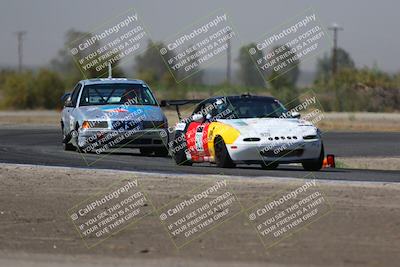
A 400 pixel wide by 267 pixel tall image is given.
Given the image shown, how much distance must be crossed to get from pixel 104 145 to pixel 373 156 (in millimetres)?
7070

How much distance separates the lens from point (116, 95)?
23.2m

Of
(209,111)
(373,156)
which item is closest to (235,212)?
(209,111)

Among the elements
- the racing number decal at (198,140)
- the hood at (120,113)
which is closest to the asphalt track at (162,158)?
the racing number decal at (198,140)

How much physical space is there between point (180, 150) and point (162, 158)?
3038 millimetres

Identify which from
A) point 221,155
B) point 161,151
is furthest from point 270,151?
point 161,151

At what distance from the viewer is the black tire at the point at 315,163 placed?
1794 centimetres

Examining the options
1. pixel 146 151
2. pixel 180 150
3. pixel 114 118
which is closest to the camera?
pixel 180 150

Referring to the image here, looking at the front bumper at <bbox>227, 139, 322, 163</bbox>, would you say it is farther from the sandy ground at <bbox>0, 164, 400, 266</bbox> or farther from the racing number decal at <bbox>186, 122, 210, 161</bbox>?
the sandy ground at <bbox>0, 164, 400, 266</bbox>

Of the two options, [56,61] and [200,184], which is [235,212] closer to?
[200,184]

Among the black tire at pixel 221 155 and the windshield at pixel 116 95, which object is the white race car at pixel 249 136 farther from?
the windshield at pixel 116 95

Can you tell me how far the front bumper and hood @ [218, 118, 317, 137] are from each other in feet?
0.54

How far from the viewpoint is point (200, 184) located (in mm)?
14914

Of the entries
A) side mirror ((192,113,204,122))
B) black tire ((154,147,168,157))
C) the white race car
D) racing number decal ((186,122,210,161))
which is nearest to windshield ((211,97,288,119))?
the white race car

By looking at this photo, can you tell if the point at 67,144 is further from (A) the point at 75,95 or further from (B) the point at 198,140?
(B) the point at 198,140
